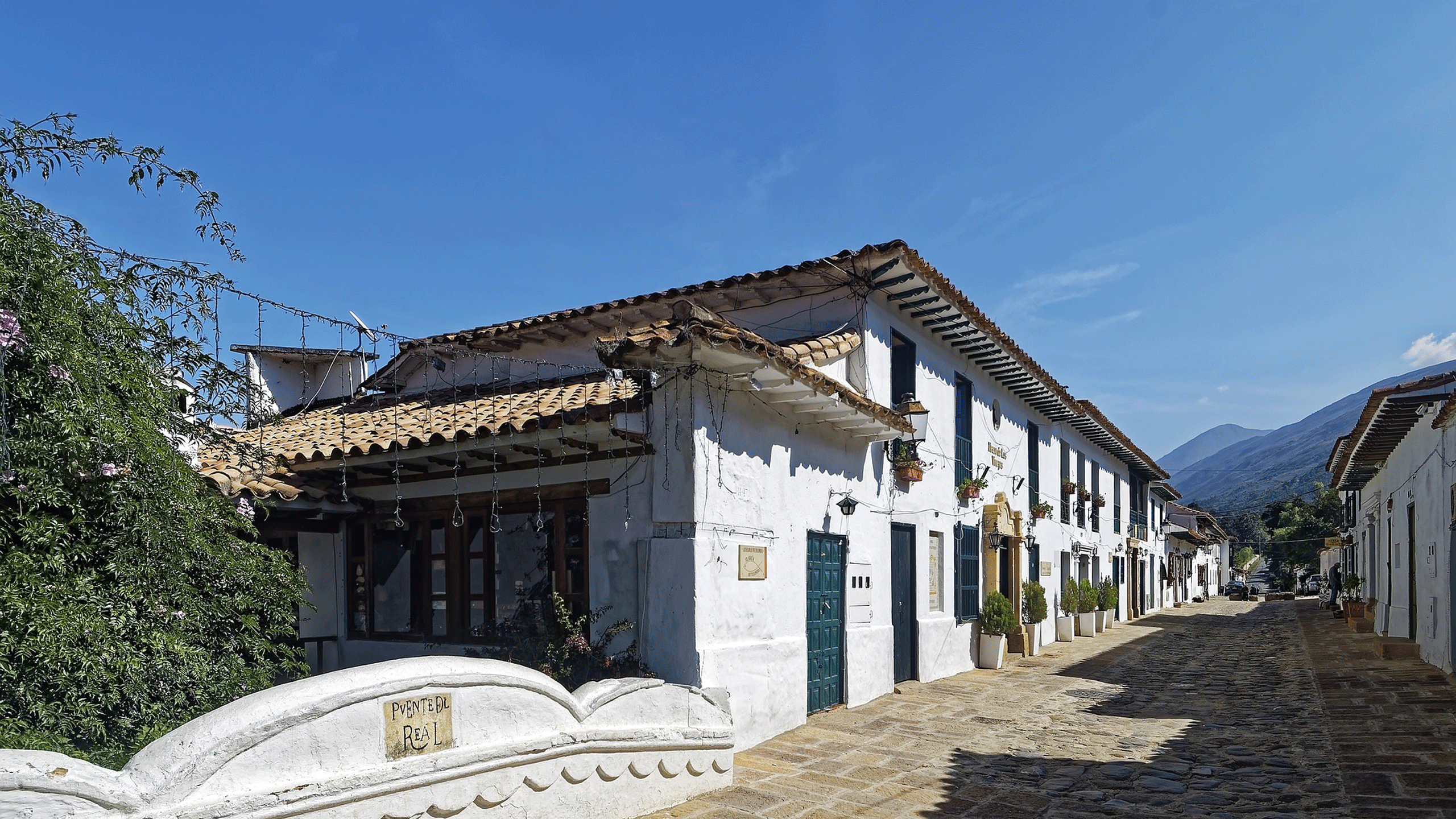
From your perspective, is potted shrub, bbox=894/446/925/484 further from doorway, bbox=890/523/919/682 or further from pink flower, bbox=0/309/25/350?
pink flower, bbox=0/309/25/350

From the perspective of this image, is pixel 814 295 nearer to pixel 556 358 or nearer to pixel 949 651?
pixel 556 358

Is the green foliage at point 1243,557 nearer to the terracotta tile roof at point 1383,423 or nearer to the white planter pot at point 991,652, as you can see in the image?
the terracotta tile roof at point 1383,423

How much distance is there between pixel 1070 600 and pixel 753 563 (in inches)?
564

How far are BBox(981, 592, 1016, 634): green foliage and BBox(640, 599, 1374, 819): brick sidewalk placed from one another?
0.75 m

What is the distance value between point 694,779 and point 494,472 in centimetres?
332

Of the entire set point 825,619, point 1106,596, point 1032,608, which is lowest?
point 1106,596

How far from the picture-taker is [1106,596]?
2328cm

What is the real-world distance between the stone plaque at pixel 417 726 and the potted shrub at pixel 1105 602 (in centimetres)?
1990

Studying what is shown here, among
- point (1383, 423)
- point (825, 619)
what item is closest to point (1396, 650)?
point (1383, 423)

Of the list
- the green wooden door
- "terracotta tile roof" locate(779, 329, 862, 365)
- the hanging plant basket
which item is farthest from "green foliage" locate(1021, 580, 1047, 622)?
"terracotta tile roof" locate(779, 329, 862, 365)

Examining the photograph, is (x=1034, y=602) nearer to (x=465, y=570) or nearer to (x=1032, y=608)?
(x=1032, y=608)

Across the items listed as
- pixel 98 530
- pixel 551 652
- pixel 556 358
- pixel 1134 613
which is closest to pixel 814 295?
pixel 556 358

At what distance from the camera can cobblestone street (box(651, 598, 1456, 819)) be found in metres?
6.63

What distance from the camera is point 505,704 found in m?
5.46
